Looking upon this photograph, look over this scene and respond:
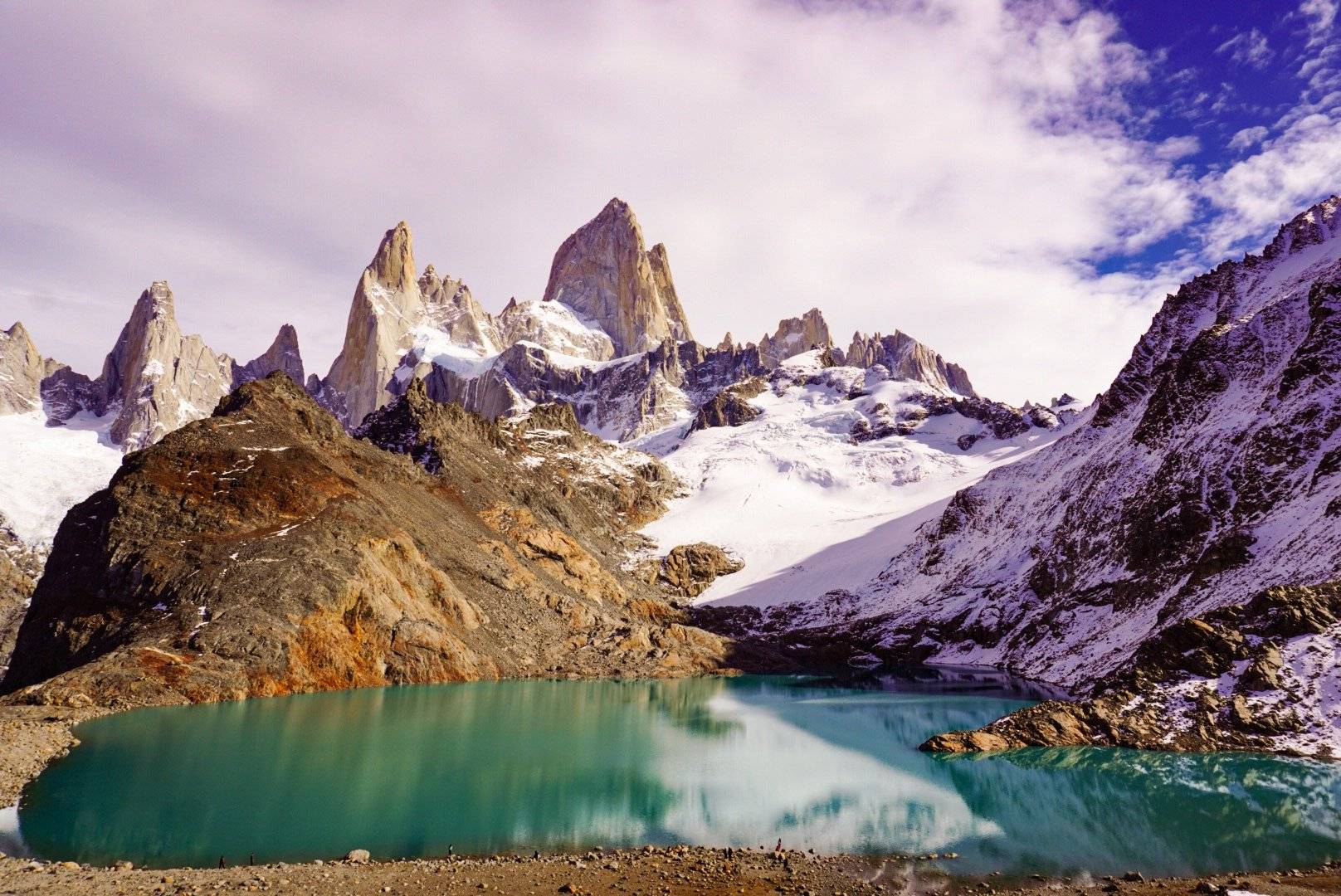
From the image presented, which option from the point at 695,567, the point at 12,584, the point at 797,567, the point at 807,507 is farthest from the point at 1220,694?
the point at 12,584

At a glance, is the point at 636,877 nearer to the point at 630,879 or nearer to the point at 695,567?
the point at 630,879

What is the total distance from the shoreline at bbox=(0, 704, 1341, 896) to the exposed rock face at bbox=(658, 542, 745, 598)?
3925 inches

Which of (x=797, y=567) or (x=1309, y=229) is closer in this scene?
(x=1309, y=229)

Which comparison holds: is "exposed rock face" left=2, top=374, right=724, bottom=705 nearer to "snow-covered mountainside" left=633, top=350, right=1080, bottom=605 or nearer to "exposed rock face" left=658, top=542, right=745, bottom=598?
"exposed rock face" left=658, top=542, right=745, bottom=598

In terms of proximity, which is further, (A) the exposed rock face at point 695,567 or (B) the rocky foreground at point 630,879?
(A) the exposed rock face at point 695,567

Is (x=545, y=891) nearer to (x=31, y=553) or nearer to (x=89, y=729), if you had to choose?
(x=89, y=729)

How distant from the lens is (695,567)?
417ft

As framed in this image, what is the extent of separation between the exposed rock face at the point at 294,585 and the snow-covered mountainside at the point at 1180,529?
104 ft

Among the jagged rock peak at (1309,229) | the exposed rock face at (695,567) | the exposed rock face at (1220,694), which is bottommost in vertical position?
the exposed rock face at (1220,694)

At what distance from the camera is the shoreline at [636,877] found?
1844cm

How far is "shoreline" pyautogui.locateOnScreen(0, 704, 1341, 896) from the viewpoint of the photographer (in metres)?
18.4

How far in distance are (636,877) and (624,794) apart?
9.66 meters

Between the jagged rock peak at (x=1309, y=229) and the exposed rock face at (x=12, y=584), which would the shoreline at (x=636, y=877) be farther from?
the jagged rock peak at (x=1309, y=229)

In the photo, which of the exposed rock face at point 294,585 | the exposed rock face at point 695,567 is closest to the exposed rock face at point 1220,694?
the exposed rock face at point 294,585
